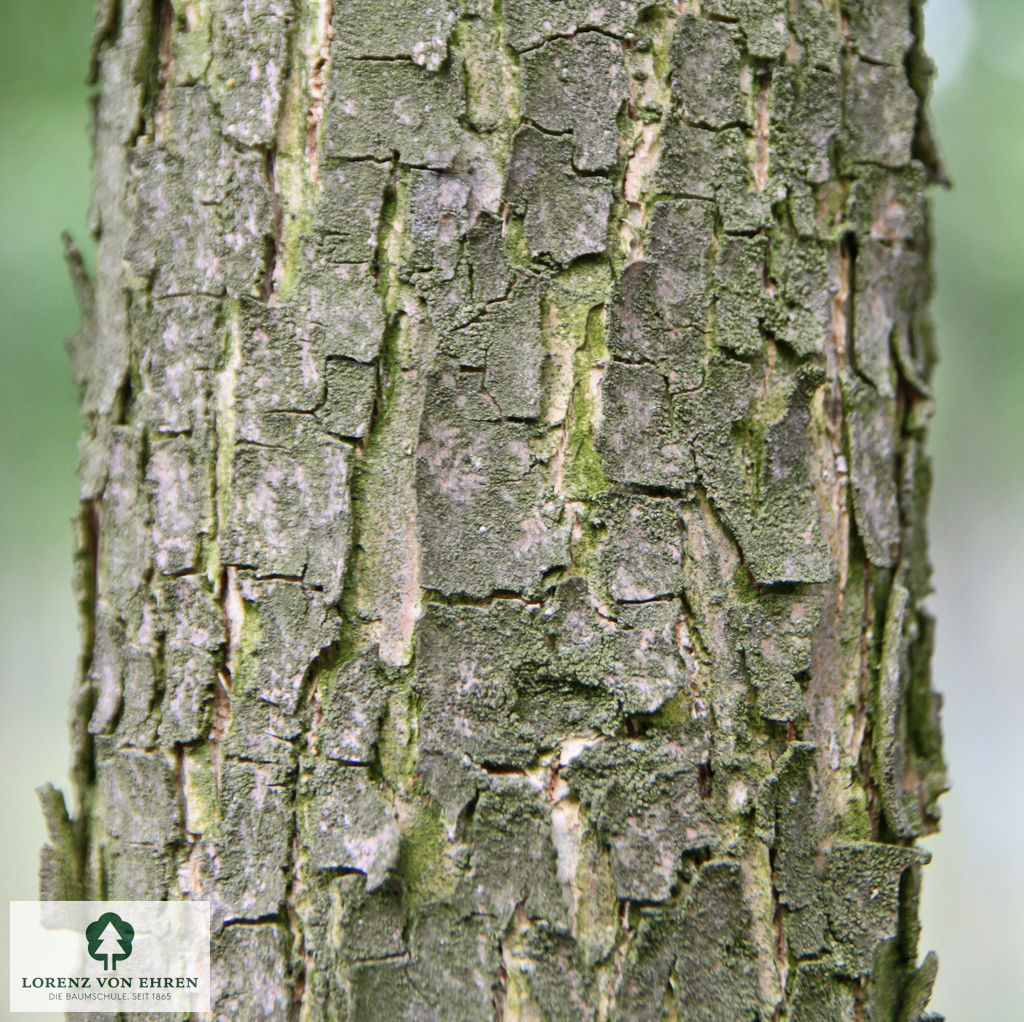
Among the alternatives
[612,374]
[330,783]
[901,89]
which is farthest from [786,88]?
[330,783]

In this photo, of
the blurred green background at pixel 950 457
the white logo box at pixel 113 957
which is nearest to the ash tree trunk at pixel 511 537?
the white logo box at pixel 113 957

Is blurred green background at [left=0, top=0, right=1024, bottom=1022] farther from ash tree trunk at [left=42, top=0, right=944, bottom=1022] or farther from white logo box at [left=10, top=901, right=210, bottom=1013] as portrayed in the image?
ash tree trunk at [left=42, top=0, right=944, bottom=1022]

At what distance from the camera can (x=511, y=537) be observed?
65 cm

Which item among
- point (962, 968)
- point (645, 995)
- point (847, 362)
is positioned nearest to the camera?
point (645, 995)

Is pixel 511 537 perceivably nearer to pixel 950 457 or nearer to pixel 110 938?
pixel 110 938

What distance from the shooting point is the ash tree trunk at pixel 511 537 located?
0.64m

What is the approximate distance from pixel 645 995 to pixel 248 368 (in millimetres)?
569

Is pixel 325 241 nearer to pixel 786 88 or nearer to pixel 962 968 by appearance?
pixel 786 88

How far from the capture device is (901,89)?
0.79 meters

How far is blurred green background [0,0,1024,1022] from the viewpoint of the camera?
6.74 feet

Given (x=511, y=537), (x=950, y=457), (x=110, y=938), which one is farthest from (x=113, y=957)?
(x=950, y=457)

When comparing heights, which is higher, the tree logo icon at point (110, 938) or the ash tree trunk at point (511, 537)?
the ash tree trunk at point (511, 537)

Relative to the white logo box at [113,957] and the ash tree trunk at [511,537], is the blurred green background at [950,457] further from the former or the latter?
the ash tree trunk at [511,537]

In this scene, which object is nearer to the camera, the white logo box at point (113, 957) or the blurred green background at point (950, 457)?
the white logo box at point (113, 957)
